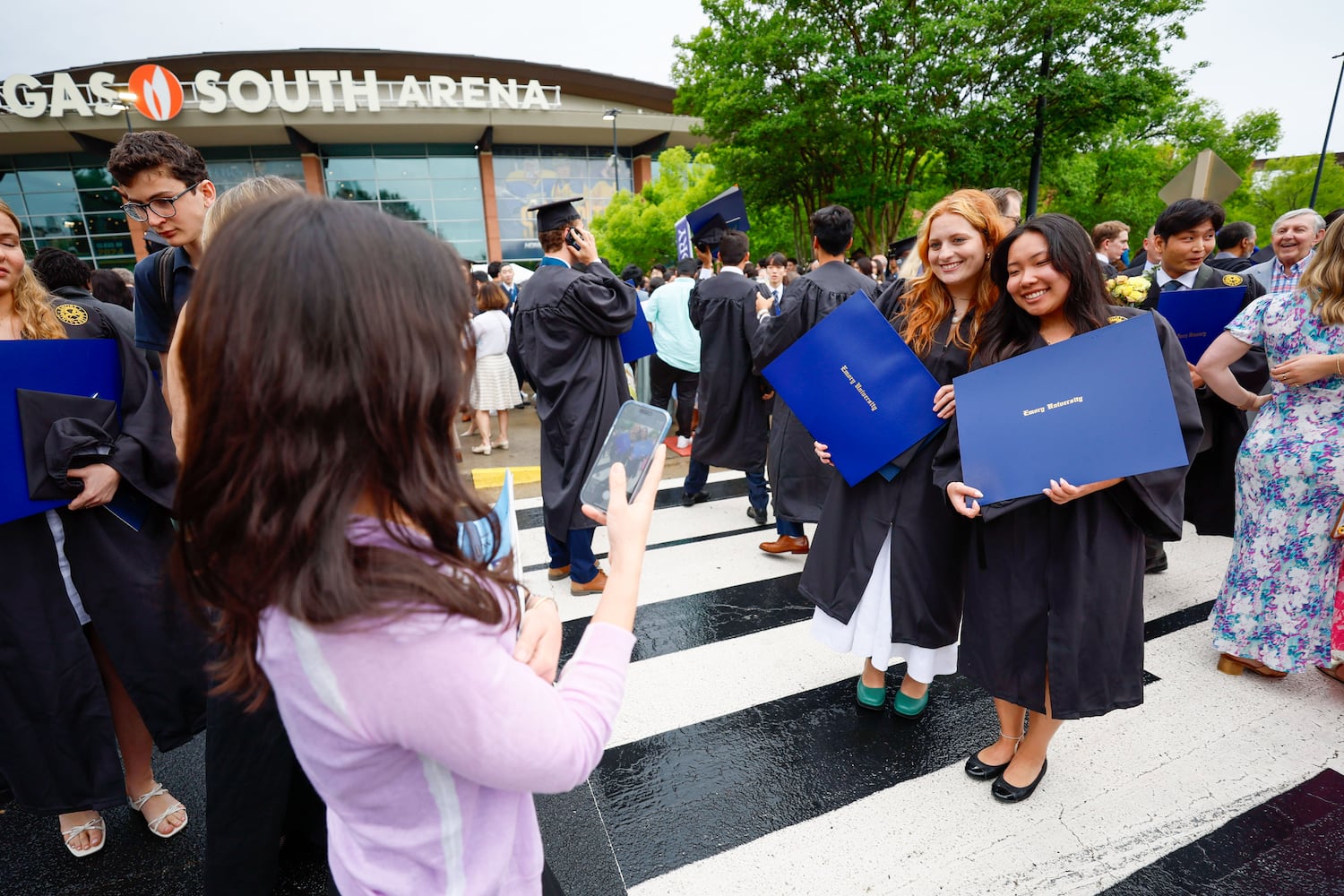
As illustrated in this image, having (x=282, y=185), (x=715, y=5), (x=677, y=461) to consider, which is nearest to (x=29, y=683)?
(x=282, y=185)

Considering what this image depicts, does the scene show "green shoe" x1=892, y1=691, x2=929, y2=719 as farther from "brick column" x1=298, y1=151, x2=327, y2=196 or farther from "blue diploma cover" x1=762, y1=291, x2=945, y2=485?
"brick column" x1=298, y1=151, x2=327, y2=196

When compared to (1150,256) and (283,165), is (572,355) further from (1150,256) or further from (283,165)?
(283,165)

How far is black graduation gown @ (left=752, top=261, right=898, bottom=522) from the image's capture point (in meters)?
3.63

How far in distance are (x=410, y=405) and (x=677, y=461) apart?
621cm

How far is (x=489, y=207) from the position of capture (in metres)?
30.0

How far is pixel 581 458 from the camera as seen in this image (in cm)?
399

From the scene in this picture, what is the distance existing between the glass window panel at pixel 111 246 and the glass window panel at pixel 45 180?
249cm

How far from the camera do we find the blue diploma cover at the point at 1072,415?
1807 millimetres

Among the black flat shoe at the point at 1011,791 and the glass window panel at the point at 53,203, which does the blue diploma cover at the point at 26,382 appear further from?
the glass window panel at the point at 53,203

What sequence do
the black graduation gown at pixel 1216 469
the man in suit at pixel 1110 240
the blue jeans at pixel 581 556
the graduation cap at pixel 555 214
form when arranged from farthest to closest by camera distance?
1. the man in suit at pixel 1110 240
2. the blue jeans at pixel 581 556
3. the graduation cap at pixel 555 214
4. the black graduation gown at pixel 1216 469

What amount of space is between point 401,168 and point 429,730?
33778 millimetres

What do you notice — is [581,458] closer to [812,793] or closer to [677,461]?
[812,793]

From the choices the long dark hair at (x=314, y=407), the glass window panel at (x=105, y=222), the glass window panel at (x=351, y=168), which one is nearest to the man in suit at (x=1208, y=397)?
the long dark hair at (x=314, y=407)

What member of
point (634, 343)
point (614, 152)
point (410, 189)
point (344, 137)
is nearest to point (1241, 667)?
point (634, 343)
